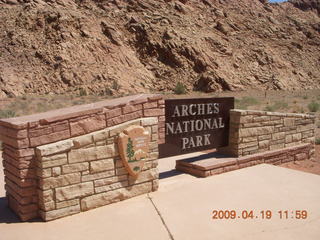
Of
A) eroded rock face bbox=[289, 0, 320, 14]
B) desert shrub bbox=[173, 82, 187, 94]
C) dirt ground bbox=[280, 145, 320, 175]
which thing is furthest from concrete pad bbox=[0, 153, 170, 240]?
eroded rock face bbox=[289, 0, 320, 14]

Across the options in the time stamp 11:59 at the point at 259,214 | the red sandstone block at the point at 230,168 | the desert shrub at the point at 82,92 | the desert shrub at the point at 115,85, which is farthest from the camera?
the desert shrub at the point at 115,85

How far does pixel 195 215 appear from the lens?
491cm

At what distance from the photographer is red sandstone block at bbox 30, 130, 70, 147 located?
14.9 feet

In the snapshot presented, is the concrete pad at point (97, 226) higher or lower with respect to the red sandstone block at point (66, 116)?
lower

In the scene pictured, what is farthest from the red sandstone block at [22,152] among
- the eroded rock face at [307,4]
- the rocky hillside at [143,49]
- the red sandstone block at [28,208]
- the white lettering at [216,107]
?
the eroded rock face at [307,4]

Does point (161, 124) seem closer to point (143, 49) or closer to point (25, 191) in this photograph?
point (25, 191)

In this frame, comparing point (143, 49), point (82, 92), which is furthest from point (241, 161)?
point (143, 49)

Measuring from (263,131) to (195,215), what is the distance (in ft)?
11.8

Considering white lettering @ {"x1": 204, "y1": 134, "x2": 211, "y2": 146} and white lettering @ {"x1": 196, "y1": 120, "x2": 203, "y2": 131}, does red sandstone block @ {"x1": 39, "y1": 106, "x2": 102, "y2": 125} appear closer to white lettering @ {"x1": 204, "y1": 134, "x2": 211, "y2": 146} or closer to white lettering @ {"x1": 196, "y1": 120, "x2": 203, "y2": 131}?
white lettering @ {"x1": 196, "y1": 120, "x2": 203, "y2": 131}

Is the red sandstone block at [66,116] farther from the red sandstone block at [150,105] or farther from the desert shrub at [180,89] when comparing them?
the desert shrub at [180,89]

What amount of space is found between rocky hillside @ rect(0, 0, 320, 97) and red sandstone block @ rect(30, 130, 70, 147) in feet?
Result: 68.6

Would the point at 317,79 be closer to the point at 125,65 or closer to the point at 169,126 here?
the point at 125,65

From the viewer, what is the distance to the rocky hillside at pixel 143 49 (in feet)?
88.0

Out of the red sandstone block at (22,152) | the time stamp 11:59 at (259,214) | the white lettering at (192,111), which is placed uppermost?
the white lettering at (192,111)
